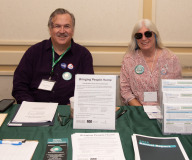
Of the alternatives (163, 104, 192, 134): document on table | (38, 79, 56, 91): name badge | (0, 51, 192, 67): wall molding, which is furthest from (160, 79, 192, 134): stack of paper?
(0, 51, 192, 67): wall molding

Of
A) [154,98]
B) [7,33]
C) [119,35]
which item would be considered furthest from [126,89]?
[7,33]

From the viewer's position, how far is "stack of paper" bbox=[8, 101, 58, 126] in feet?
4.58

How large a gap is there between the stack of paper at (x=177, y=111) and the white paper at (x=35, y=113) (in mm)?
758

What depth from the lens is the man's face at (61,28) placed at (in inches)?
84.9

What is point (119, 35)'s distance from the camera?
9.16ft

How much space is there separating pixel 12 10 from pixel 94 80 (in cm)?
198

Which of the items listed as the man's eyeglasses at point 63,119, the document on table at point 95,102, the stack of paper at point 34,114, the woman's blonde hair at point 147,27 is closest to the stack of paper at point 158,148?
the document on table at point 95,102

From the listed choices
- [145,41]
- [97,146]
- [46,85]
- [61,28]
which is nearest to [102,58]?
[145,41]

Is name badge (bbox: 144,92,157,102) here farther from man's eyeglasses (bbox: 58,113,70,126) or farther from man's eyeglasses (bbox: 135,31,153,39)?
man's eyeglasses (bbox: 58,113,70,126)

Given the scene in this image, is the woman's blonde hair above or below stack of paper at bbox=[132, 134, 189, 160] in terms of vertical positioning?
above

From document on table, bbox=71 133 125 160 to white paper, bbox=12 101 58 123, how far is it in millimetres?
327

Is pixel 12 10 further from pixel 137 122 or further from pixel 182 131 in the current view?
pixel 182 131

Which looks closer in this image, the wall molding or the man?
the man

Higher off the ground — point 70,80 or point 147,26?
point 147,26
